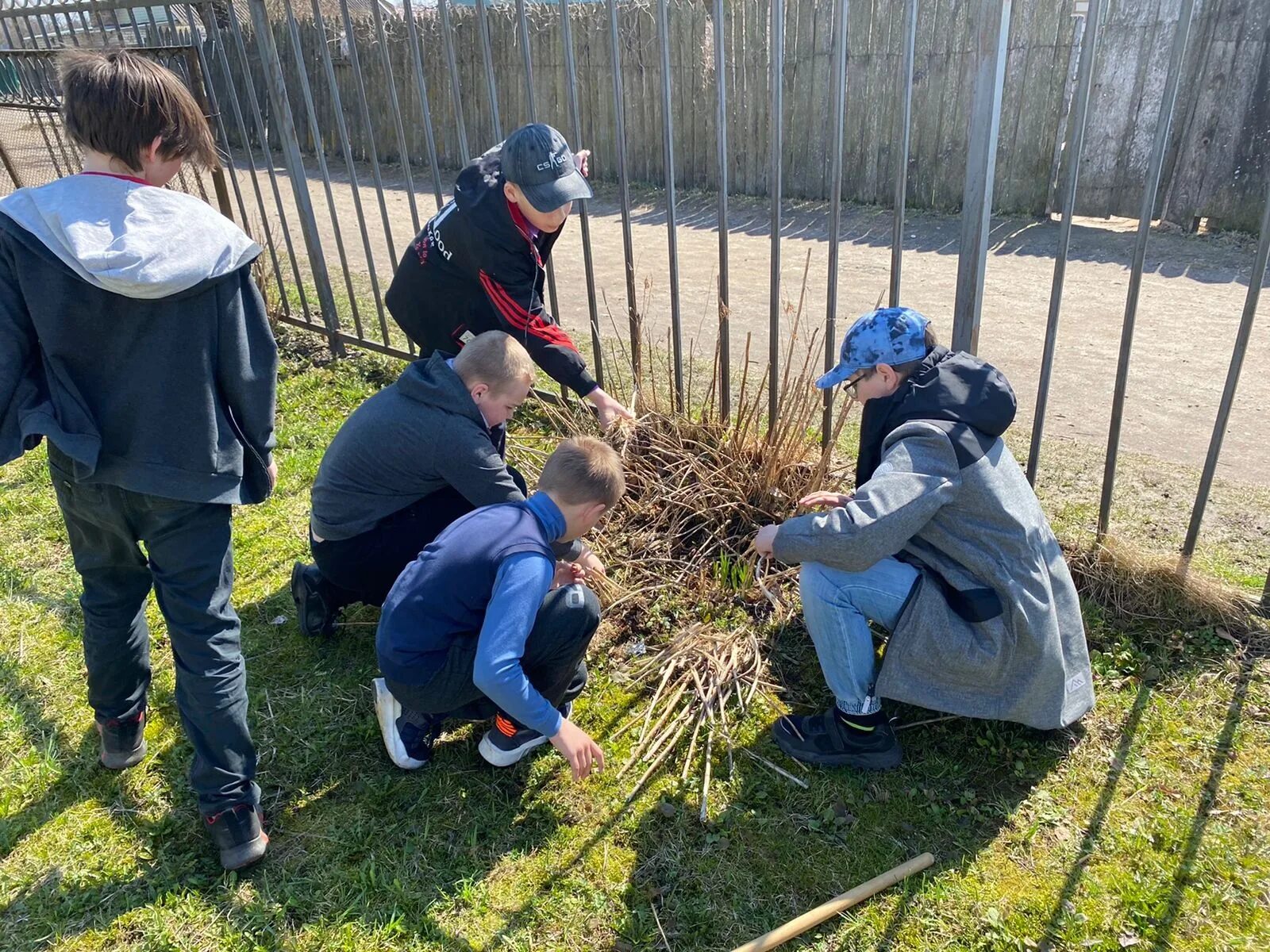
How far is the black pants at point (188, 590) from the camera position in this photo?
7.13 ft

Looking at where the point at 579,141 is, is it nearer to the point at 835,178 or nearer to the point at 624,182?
the point at 624,182

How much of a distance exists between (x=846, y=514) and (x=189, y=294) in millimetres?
1641

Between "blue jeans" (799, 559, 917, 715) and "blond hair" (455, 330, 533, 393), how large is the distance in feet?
3.32

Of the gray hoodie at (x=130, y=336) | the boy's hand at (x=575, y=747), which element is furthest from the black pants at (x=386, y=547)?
the boy's hand at (x=575, y=747)

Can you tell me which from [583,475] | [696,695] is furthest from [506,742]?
[583,475]

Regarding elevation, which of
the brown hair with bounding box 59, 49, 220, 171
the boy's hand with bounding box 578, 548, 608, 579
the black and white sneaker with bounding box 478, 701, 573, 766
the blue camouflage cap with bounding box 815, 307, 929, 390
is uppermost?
the brown hair with bounding box 59, 49, 220, 171

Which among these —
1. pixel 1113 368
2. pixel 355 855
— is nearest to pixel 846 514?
pixel 355 855

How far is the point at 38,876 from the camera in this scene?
2.29m

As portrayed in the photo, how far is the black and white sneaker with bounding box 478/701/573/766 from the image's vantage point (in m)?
2.52

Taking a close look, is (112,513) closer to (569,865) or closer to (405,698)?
(405,698)

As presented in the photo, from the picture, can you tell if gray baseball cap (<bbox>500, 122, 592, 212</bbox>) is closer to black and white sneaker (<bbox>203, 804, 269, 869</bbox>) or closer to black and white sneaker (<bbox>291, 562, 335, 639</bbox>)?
black and white sneaker (<bbox>291, 562, 335, 639</bbox>)

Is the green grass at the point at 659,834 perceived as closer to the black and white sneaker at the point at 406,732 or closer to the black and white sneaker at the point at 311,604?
the black and white sneaker at the point at 406,732

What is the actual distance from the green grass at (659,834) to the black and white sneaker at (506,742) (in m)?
0.06

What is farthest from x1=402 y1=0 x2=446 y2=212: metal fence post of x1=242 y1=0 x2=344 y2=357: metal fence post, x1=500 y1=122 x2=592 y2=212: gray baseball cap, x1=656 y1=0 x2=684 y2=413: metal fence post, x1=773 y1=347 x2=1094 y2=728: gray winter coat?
x1=773 y1=347 x2=1094 y2=728: gray winter coat
